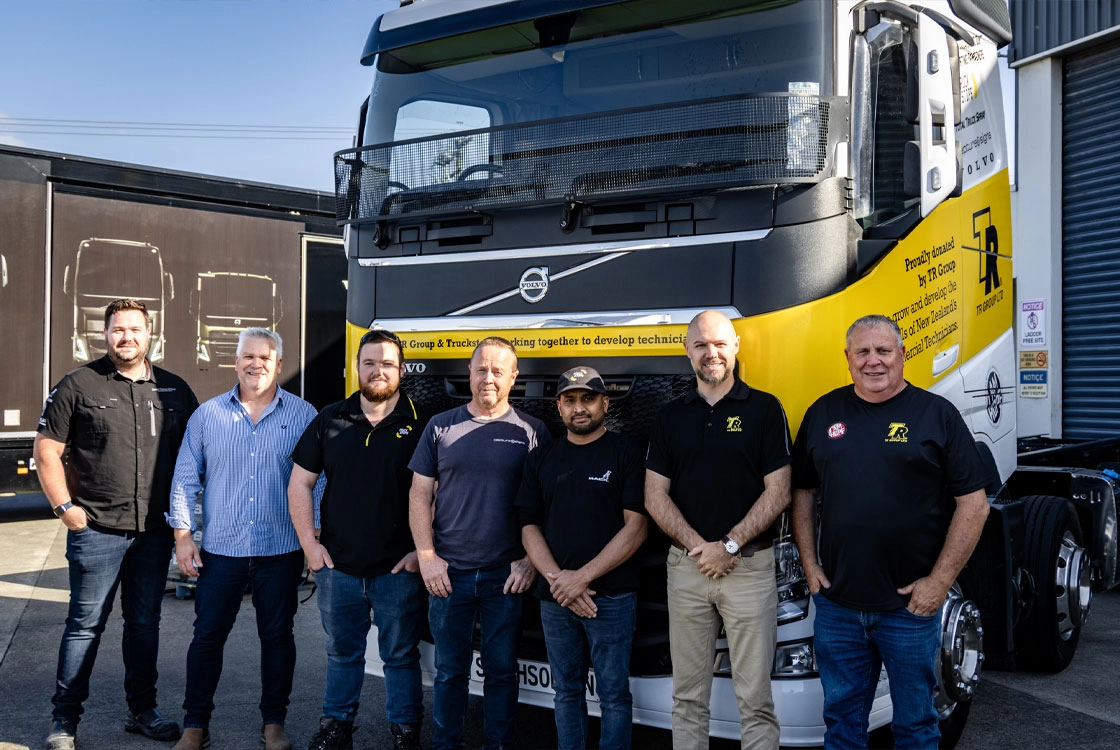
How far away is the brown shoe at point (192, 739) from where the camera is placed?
4.46 meters

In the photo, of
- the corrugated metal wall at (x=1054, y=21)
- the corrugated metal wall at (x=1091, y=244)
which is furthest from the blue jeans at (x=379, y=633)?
the corrugated metal wall at (x=1054, y=21)

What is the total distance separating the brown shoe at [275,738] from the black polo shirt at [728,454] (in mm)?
2102

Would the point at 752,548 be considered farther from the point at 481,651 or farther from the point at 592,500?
the point at 481,651

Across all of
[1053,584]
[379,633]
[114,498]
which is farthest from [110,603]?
[1053,584]

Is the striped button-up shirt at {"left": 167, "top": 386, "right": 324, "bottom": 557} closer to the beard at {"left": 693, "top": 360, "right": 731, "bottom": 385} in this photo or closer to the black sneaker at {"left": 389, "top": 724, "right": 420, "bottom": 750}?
the black sneaker at {"left": 389, "top": 724, "right": 420, "bottom": 750}

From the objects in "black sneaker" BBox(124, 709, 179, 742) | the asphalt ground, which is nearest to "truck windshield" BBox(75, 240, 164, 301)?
the asphalt ground

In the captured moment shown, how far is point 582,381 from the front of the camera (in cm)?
399

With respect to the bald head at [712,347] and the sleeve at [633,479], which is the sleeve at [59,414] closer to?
the sleeve at [633,479]

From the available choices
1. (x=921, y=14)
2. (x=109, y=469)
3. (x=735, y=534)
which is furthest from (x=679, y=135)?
(x=109, y=469)

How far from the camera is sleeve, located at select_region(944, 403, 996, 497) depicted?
3600 mm

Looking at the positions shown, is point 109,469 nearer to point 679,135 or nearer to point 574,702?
point 574,702

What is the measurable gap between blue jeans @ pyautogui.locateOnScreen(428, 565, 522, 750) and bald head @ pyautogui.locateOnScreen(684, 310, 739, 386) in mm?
1179

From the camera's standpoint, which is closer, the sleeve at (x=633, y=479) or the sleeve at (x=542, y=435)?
the sleeve at (x=633, y=479)

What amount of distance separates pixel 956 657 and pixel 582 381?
6.19ft
